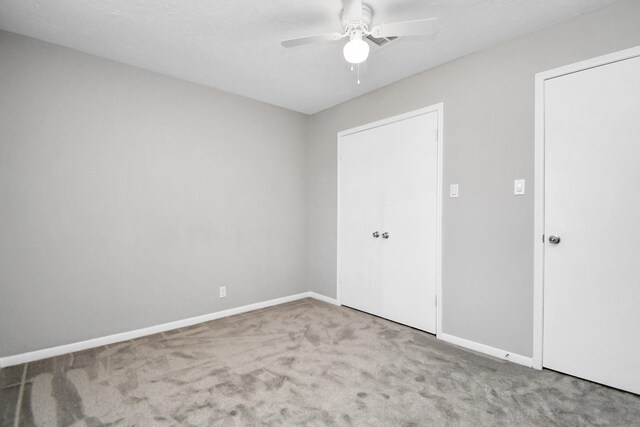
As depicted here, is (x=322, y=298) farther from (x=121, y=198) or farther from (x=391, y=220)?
(x=121, y=198)

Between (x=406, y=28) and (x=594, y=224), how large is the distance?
179cm

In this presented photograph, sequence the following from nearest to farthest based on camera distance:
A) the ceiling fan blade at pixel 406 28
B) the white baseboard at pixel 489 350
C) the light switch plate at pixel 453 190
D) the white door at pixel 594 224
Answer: the ceiling fan blade at pixel 406 28
the white door at pixel 594 224
the white baseboard at pixel 489 350
the light switch plate at pixel 453 190

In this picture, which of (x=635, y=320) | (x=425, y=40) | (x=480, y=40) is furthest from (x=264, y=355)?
(x=480, y=40)

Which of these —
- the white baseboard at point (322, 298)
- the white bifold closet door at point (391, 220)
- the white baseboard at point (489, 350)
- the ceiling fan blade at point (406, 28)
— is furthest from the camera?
the white baseboard at point (322, 298)

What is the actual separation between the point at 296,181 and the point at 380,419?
2.96 meters

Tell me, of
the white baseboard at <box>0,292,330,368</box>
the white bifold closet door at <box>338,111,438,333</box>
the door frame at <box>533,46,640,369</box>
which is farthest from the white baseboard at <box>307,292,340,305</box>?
the door frame at <box>533,46,640,369</box>

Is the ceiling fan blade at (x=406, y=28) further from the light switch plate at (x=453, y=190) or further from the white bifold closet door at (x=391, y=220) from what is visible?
the light switch plate at (x=453, y=190)

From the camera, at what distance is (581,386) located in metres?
2.03

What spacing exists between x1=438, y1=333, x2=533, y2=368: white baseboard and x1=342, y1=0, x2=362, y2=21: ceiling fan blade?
2.61m

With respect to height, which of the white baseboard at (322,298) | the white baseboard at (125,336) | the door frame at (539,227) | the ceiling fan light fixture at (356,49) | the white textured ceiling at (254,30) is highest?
the white textured ceiling at (254,30)

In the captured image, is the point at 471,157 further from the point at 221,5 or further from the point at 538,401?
the point at 221,5

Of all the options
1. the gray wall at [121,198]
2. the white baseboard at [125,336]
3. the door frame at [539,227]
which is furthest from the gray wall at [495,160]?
the gray wall at [121,198]

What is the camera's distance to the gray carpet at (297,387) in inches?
68.2

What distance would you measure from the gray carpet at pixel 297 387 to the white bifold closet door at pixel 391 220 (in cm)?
50
